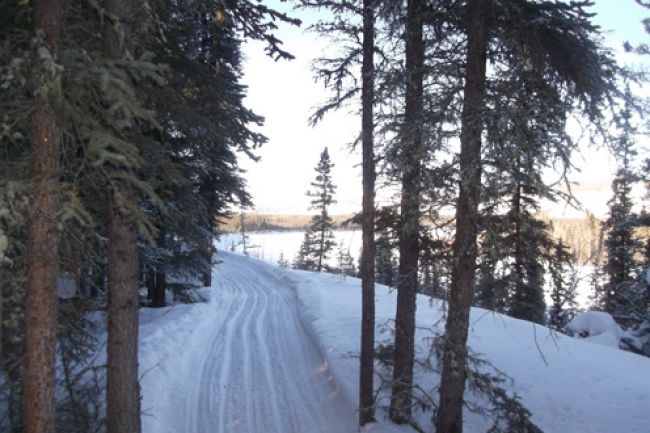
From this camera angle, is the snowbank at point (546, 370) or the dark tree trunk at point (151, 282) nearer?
the snowbank at point (546, 370)

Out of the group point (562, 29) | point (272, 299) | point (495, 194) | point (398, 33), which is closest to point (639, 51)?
point (562, 29)

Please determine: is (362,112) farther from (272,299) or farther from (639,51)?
(272,299)

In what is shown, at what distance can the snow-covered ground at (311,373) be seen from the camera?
31.3 feet

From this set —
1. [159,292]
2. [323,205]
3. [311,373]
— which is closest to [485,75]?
[311,373]

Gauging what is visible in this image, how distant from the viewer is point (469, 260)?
273 inches

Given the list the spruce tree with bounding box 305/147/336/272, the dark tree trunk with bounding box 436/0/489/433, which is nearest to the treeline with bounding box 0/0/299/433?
the dark tree trunk with bounding box 436/0/489/433

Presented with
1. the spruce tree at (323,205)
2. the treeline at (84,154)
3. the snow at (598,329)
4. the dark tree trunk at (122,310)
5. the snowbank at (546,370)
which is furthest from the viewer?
the spruce tree at (323,205)

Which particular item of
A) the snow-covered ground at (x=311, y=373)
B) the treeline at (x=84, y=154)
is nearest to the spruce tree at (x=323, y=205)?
the snow-covered ground at (x=311, y=373)

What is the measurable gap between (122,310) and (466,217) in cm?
528

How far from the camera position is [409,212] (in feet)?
26.7

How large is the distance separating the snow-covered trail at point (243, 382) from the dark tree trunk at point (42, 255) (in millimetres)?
4557

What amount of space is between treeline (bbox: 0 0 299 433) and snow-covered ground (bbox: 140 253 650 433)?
2734mm

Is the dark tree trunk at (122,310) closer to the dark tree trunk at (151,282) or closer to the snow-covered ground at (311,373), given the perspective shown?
the snow-covered ground at (311,373)

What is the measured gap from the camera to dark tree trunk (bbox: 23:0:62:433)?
4.17 m
